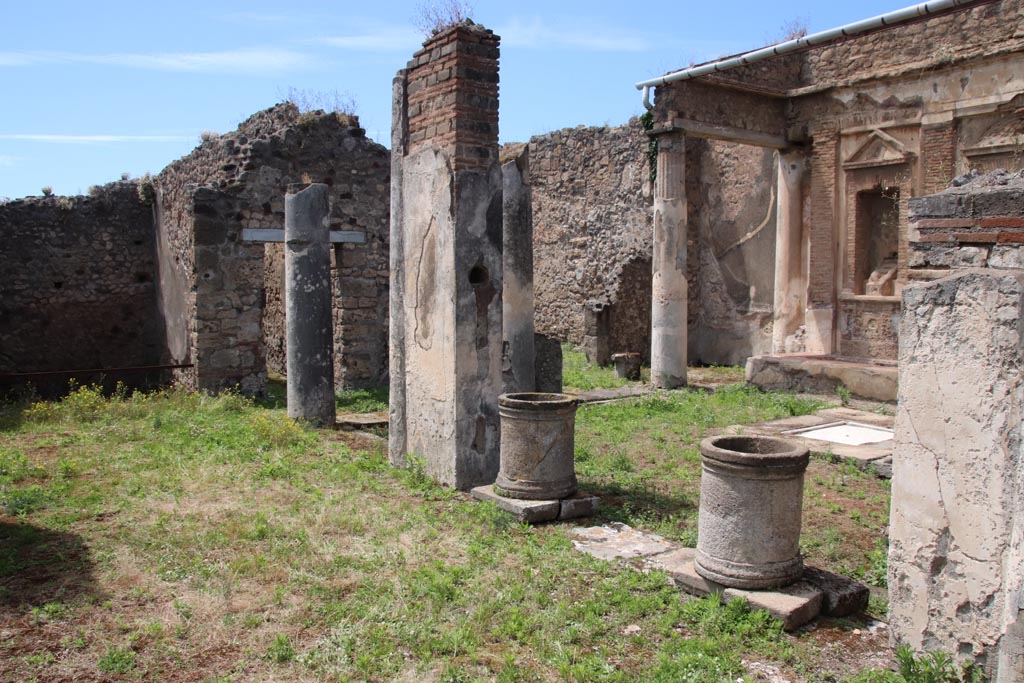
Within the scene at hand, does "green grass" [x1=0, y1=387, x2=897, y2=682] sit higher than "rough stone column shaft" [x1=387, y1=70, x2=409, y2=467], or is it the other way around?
"rough stone column shaft" [x1=387, y1=70, x2=409, y2=467]

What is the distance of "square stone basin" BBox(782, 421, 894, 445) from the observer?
880cm

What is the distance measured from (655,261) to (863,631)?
30.2 ft

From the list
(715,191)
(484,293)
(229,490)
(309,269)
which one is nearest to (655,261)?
(715,191)

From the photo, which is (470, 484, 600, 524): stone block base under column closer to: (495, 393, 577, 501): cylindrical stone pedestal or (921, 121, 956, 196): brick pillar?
(495, 393, 577, 501): cylindrical stone pedestal

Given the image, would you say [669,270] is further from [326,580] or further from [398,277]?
[326,580]

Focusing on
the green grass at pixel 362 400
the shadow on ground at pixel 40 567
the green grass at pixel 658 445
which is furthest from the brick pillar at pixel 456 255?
the green grass at pixel 362 400

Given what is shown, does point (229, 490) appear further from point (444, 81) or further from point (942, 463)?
point (942, 463)

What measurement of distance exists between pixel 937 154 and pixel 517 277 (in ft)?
24.2

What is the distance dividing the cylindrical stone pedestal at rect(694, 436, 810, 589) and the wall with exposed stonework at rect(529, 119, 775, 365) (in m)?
11.0

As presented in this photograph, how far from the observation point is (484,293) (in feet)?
21.9

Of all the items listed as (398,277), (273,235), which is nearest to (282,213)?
(273,235)

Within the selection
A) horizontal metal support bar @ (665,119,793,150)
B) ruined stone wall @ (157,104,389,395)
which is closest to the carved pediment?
horizontal metal support bar @ (665,119,793,150)

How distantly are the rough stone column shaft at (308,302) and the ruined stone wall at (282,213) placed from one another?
2.39 meters

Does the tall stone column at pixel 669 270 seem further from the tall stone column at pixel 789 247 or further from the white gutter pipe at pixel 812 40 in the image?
the tall stone column at pixel 789 247
